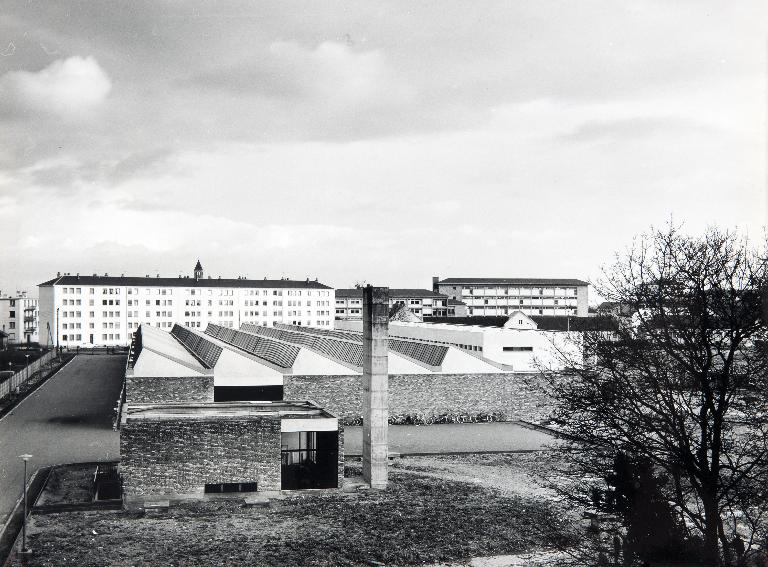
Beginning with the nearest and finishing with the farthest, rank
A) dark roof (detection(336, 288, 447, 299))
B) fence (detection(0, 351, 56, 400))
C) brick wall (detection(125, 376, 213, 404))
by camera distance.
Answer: brick wall (detection(125, 376, 213, 404)) → fence (detection(0, 351, 56, 400)) → dark roof (detection(336, 288, 447, 299))

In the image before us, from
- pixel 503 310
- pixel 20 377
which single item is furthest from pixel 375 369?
pixel 503 310

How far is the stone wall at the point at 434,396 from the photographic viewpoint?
3584 centimetres

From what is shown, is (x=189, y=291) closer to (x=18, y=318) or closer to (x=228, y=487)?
(x=18, y=318)

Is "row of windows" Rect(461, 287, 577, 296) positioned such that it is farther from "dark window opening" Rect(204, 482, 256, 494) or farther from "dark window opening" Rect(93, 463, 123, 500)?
"dark window opening" Rect(204, 482, 256, 494)

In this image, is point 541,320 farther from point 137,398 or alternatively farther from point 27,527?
point 27,527

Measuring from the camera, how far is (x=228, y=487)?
22078mm

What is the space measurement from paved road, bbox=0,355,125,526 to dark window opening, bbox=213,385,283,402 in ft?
16.5

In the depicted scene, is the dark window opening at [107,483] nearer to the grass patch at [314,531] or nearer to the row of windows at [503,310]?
the grass patch at [314,531]

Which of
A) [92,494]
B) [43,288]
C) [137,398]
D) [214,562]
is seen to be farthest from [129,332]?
[214,562]

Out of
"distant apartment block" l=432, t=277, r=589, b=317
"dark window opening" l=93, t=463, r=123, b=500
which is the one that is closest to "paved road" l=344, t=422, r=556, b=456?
"dark window opening" l=93, t=463, r=123, b=500

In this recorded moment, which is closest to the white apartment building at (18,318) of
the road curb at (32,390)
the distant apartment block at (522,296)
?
the road curb at (32,390)

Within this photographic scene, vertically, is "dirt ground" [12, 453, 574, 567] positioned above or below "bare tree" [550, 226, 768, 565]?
below

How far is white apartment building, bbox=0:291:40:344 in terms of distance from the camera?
99.8m

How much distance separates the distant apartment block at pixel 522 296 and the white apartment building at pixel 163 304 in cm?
2514
